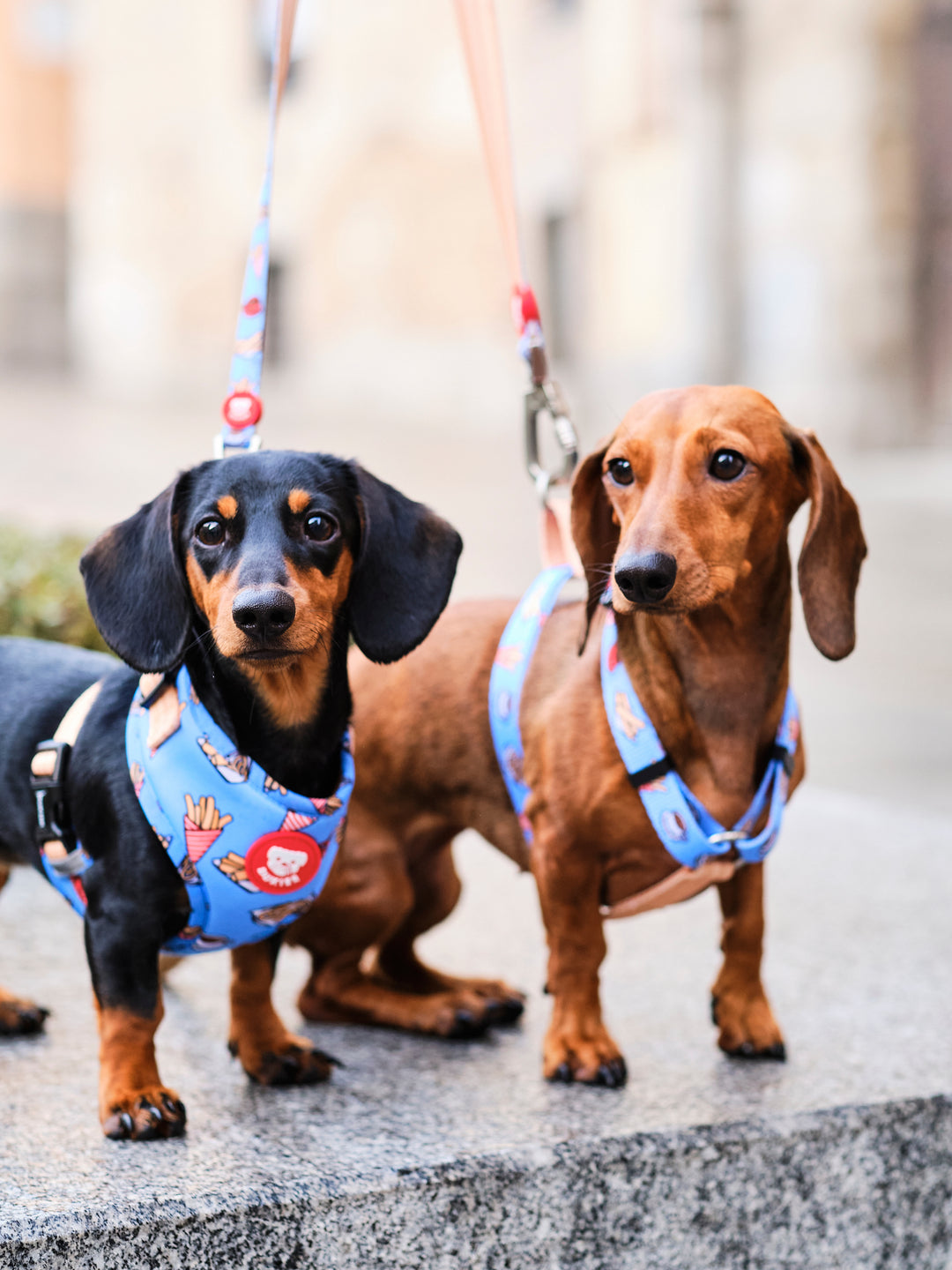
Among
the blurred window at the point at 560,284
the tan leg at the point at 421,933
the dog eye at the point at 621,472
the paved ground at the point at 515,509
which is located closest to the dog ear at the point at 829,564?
the dog eye at the point at 621,472

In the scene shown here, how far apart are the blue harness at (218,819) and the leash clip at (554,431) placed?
3.22 feet

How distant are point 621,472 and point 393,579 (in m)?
0.43

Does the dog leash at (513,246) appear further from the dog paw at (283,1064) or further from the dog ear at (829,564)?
the dog paw at (283,1064)

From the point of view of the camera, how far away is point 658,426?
2408 millimetres

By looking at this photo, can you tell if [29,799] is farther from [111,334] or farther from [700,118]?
[111,334]

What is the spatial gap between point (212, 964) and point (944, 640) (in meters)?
6.06

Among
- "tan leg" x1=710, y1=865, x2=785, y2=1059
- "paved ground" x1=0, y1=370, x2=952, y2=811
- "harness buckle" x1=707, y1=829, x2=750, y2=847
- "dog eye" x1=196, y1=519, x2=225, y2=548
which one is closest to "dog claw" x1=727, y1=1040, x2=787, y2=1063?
"tan leg" x1=710, y1=865, x2=785, y2=1059

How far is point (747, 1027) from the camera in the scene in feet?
9.03

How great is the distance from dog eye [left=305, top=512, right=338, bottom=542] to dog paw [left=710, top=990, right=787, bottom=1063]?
118 cm

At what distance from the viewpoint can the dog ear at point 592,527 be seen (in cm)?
258

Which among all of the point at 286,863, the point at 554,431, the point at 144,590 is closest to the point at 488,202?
the point at 554,431

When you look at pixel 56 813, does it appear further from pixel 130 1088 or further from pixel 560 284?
pixel 560 284

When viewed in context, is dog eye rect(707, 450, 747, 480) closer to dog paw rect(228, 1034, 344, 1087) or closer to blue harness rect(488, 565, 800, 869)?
blue harness rect(488, 565, 800, 869)

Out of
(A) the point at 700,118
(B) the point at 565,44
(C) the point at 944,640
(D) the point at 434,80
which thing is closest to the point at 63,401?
(D) the point at 434,80
